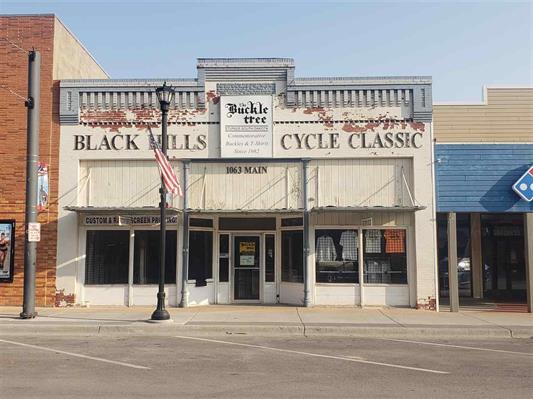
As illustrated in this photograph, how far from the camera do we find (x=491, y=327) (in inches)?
526

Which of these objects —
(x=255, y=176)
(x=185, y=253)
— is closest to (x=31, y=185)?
(x=185, y=253)

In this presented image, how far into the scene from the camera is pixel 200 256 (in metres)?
17.5

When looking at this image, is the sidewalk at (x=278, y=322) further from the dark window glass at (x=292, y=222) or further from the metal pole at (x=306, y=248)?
the dark window glass at (x=292, y=222)

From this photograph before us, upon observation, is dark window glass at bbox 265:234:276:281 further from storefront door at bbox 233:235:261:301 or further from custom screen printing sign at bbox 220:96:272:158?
custom screen printing sign at bbox 220:96:272:158

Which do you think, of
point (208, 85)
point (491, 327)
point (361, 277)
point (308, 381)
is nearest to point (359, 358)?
point (308, 381)

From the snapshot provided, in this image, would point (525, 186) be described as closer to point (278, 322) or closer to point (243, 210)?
point (243, 210)

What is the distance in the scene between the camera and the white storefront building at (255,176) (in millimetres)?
17047

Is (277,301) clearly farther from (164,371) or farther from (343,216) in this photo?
(164,371)

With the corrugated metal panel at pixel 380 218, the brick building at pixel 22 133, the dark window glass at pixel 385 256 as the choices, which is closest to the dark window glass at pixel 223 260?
the corrugated metal panel at pixel 380 218

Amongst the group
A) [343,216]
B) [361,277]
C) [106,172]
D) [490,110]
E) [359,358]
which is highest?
[490,110]

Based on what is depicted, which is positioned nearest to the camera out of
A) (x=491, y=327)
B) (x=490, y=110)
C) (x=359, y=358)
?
(x=359, y=358)

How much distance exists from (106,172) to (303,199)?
601 cm

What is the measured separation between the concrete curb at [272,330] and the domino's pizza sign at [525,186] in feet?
16.1

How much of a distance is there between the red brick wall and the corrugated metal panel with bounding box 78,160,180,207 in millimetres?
918
